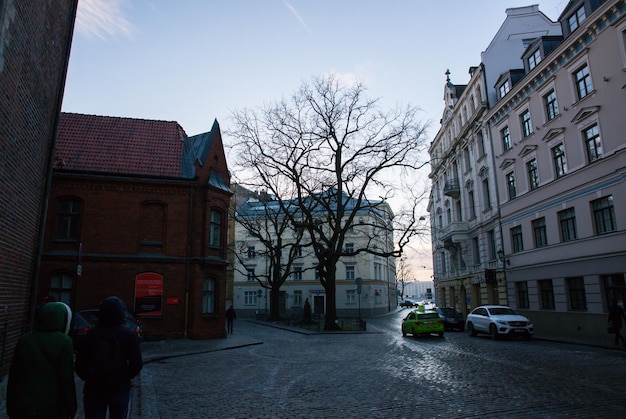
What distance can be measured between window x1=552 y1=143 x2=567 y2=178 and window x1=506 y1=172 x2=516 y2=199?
167 inches

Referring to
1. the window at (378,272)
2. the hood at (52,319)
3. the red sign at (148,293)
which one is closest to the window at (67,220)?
the red sign at (148,293)

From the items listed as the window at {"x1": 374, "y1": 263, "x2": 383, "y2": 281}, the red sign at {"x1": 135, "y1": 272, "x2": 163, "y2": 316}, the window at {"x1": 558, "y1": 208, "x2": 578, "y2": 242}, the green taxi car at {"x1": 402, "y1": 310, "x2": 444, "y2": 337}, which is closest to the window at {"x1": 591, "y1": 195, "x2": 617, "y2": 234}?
the window at {"x1": 558, "y1": 208, "x2": 578, "y2": 242}

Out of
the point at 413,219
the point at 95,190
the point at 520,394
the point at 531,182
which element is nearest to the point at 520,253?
the point at 531,182

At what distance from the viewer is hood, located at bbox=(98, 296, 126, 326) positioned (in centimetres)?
430

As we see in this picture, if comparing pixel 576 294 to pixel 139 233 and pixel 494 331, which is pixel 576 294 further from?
pixel 139 233

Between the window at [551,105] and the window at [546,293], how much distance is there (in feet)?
28.7

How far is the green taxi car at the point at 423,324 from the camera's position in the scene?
22.3 metres

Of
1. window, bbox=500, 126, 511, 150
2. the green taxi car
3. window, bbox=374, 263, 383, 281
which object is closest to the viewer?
the green taxi car

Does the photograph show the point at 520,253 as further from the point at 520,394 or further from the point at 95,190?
the point at 95,190

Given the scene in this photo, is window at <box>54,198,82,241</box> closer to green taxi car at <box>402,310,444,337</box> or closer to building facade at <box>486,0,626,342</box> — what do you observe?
green taxi car at <box>402,310,444,337</box>

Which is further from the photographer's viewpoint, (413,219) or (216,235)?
(413,219)

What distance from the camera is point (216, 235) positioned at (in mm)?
23141

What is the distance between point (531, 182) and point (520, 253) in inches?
167

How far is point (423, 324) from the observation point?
22375 mm
